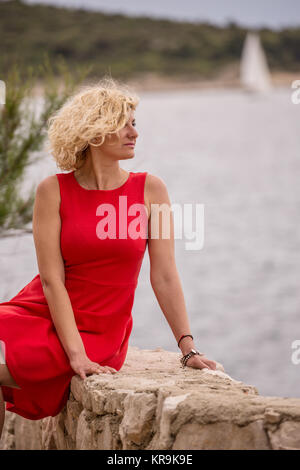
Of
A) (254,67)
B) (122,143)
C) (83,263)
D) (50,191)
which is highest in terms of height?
(254,67)

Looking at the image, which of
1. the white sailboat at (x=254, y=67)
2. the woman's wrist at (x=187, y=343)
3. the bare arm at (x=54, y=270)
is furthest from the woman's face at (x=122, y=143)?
the white sailboat at (x=254, y=67)

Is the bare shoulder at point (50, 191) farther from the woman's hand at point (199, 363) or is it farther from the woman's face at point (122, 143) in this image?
the woman's hand at point (199, 363)

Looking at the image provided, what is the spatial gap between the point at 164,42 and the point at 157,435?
4702 centimetres

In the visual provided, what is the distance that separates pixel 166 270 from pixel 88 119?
0.61 m

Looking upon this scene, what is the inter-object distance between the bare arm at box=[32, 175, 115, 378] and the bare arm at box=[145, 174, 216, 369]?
1.12 feet

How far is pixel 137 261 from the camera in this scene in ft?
8.16

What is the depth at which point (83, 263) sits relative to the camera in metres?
2.44

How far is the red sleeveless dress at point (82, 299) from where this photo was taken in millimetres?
2365

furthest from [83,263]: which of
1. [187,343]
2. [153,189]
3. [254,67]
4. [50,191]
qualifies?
[254,67]

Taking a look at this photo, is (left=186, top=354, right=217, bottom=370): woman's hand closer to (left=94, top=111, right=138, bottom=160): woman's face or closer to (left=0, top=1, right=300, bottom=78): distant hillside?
(left=94, top=111, right=138, bottom=160): woman's face

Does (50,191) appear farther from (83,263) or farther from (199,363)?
(199,363)
